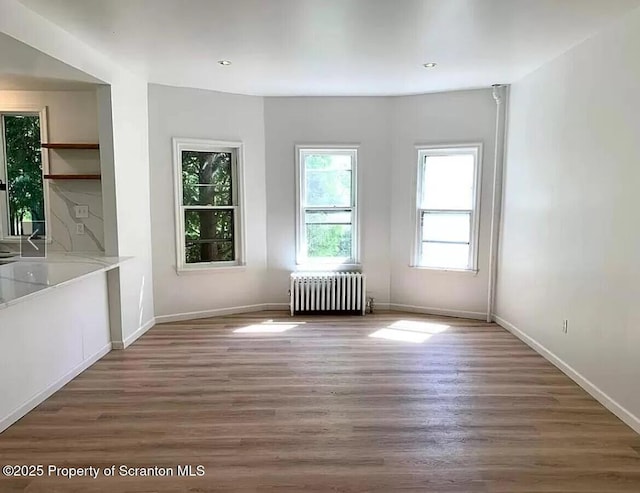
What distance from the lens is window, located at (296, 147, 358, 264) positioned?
562 centimetres

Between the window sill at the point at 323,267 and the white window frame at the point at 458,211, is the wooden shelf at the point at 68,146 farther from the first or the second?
the white window frame at the point at 458,211

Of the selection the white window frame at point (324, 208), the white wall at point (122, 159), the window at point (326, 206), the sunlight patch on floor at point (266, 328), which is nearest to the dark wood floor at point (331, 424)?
the sunlight patch on floor at point (266, 328)

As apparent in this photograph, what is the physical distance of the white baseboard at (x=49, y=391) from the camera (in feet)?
9.45

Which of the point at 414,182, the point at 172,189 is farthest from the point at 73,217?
the point at 414,182

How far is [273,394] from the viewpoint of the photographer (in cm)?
334

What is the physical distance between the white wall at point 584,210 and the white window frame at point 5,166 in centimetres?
456

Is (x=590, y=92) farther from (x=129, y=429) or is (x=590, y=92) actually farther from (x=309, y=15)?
(x=129, y=429)

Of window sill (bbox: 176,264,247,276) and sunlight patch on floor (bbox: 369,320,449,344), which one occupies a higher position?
window sill (bbox: 176,264,247,276)

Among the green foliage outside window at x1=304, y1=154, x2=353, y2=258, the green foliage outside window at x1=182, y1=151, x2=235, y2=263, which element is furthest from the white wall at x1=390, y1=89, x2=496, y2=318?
the green foliage outside window at x1=182, y1=151, x2=235, y2=263

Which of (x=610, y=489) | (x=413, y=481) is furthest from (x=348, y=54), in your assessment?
(x=610, y=489)

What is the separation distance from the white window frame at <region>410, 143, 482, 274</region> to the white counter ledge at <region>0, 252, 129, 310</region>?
3.22 meters

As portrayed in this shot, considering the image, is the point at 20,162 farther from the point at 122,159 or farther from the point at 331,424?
the point at 331,424

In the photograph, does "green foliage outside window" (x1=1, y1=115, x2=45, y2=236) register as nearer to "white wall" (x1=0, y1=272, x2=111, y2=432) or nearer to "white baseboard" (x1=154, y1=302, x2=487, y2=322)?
"white wall" (x1=0, y1=272, x2=111, y2=432)

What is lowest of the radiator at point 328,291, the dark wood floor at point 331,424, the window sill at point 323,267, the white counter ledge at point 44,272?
the dark wood floor at point 331,424
